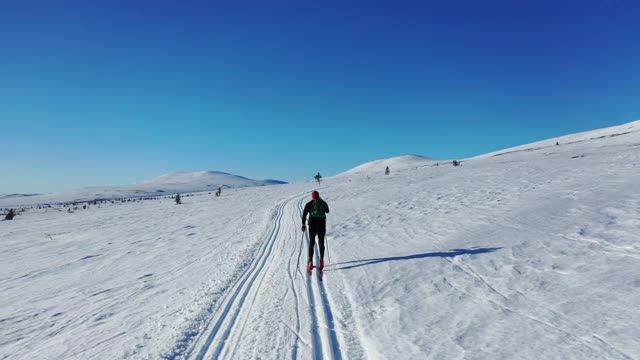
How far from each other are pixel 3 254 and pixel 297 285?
16.0 meters

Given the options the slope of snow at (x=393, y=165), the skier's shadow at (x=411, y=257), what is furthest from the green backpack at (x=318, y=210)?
the slope of snow at (x=393, y=165)

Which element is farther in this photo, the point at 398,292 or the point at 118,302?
Answer: the point at 118,302

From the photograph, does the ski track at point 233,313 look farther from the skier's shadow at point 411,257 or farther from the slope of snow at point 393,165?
the slope of snow at point 393,165

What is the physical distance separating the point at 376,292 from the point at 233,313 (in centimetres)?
269

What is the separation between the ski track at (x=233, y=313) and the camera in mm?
4922

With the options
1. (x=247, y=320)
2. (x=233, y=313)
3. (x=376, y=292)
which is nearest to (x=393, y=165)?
(x=376, y=292)

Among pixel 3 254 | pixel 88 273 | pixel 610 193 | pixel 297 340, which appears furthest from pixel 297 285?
pixel 3 254

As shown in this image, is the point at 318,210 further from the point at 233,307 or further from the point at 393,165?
the point at 393,165

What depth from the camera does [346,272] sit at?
8.63 metres

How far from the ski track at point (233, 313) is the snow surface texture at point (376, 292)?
0.12 feet

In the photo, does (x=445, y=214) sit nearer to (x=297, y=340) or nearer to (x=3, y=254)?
(x=297, y=340)

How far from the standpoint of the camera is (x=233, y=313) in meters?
6.27

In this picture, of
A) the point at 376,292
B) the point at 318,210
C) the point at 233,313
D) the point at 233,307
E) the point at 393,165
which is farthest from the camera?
the point at 393,165

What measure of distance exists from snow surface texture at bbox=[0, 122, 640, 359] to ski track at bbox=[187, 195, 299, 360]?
0.12 feet
